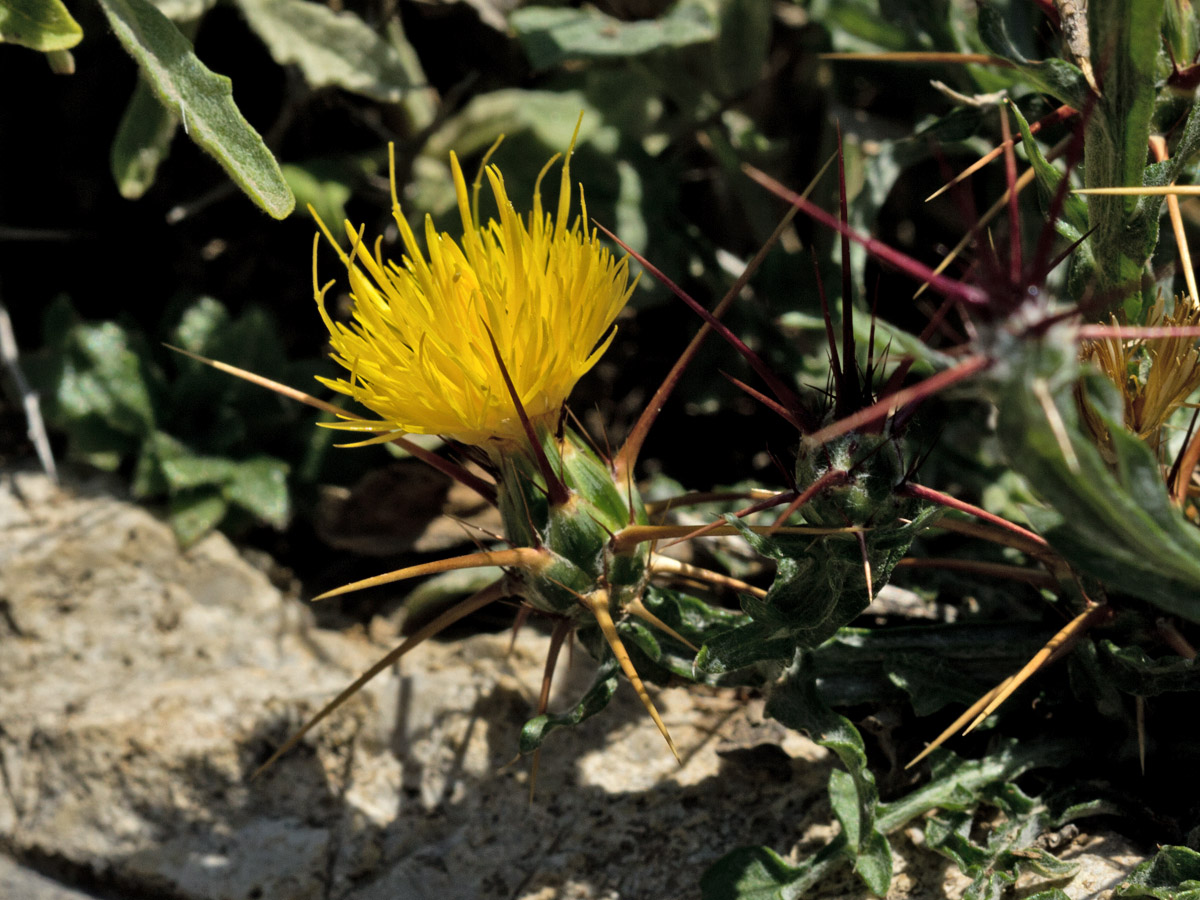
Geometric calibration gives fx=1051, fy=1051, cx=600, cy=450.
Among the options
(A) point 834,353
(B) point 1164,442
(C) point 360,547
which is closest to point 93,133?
(C) point 360,547

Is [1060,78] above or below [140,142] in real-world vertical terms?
above

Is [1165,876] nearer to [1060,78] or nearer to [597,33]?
[1060,78]

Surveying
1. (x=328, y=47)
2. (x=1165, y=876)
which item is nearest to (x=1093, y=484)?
(x=1165, y=876)

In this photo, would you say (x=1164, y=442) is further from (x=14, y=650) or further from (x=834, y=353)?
(x=14, y=650)

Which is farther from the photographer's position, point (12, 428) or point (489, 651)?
point (12, 428)

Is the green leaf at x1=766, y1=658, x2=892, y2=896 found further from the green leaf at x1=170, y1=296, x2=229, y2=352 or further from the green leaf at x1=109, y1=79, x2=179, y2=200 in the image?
the green leaf at x1=170, y1=296, x2=229, y2=352

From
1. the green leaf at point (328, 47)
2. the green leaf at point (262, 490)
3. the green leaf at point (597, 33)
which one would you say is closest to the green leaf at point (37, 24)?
the green leaf at point (328, 47)
